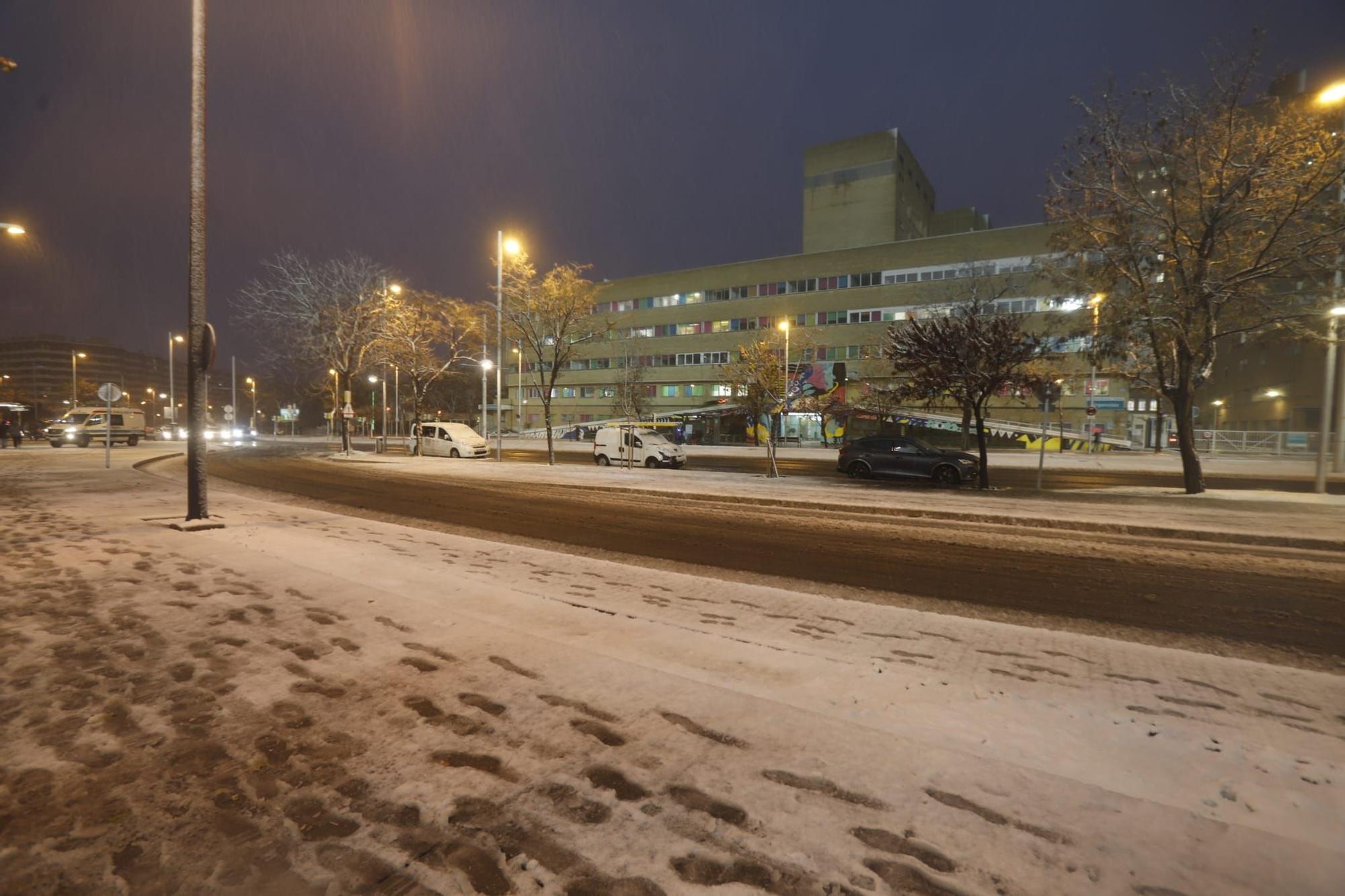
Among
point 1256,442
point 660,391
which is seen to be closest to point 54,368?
point 660,391

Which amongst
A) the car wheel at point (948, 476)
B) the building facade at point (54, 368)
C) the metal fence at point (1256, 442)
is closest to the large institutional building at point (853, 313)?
the metal fence at point (1256, 442)

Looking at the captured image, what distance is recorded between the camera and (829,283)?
57.1 m

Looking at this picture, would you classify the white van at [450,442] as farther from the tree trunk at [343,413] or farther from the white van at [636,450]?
the white van at [636,450]

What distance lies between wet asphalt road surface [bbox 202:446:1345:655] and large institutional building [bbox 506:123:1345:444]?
3049 cm

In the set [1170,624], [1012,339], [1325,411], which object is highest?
[1012,339]

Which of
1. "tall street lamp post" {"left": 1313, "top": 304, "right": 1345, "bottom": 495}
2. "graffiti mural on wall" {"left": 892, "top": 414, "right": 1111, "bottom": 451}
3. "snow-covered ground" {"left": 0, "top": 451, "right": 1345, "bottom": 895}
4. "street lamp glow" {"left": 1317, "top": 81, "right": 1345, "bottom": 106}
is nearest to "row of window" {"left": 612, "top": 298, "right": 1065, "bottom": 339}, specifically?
"graffiti mural on wall" {"left": 892, "top": 414, "right": 1111, "bottom": 451}

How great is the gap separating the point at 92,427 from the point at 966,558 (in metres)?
47.3

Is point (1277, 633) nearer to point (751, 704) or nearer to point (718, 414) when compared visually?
point (751, 704)

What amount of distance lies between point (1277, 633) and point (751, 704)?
5.01 m

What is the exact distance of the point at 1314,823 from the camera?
85.6 inches

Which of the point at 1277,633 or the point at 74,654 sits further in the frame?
the point at 1277,633

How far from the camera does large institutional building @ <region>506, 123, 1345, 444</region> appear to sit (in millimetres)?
46938

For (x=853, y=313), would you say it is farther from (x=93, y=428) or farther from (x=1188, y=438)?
(x=93, y=428)

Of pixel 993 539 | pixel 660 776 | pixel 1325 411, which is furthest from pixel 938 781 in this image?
pixel 1325 411
